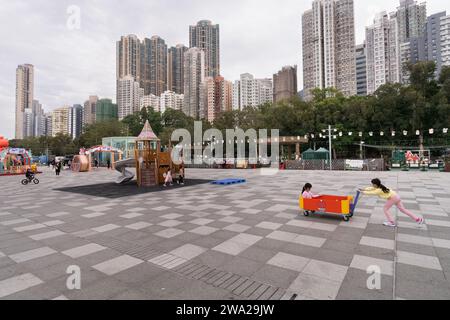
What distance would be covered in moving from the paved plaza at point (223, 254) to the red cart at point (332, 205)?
289 millimetres

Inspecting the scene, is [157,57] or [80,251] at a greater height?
[157,57]

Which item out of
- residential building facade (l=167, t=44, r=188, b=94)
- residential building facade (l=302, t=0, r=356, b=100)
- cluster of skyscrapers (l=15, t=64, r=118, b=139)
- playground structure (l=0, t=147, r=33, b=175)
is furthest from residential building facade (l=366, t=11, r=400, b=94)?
playground structure (l=0, t=147, r=33, b=175)

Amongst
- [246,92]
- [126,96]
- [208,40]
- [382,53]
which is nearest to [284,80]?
[382,53]

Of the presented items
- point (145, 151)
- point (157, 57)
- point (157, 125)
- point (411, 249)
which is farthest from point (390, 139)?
point (157, 57)

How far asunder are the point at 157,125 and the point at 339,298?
246 ft

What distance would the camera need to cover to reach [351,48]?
102 m

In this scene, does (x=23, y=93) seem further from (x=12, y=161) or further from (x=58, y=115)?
(x=12, y=161)

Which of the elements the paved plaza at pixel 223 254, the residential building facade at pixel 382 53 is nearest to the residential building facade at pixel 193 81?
the residential building facade at pixel 382 53

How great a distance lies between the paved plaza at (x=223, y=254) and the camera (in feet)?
11.8

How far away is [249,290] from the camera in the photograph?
3600 mm

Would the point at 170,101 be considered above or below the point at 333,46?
below

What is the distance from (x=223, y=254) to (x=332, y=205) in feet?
13.4
